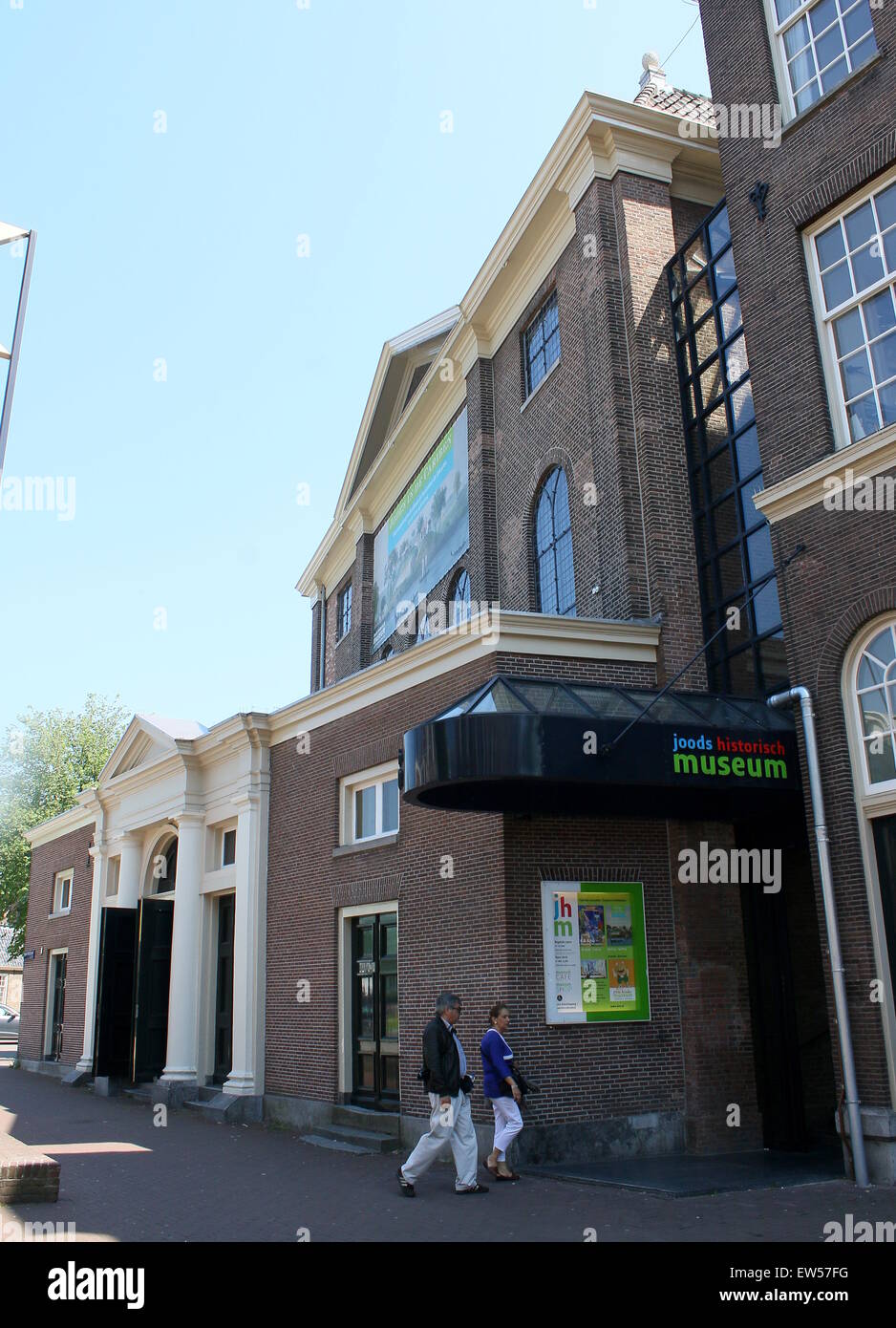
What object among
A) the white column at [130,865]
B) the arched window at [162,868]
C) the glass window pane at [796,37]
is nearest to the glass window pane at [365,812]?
the arched window at [162,868]

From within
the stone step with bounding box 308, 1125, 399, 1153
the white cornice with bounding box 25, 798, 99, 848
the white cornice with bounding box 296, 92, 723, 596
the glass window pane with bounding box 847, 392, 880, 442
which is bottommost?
the stone step with bounding box 308, 1125, 399, 1153

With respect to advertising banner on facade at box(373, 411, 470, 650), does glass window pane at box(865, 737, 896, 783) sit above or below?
below

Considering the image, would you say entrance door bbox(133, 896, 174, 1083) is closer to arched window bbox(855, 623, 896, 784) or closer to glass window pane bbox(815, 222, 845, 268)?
arched window bbox(855, 623, 896, 784)

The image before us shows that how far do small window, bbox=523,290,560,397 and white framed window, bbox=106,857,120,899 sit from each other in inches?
589

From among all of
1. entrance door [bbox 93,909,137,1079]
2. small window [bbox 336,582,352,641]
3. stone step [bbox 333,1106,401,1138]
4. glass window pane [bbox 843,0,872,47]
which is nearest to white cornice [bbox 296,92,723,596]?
glass window pane [bbox 843,0,872,47]

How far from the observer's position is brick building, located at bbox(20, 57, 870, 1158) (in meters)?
12.0

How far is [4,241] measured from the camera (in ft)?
38.6

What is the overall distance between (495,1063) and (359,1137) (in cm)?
433

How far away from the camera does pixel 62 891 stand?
99.3ft

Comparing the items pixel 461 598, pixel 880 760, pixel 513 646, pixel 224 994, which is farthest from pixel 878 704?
pixel 224 994

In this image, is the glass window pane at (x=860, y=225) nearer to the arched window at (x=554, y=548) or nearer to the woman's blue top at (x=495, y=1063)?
the arched window at (x=554, y=548)

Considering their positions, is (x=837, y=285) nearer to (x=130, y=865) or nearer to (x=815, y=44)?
(x=815, y=44)
